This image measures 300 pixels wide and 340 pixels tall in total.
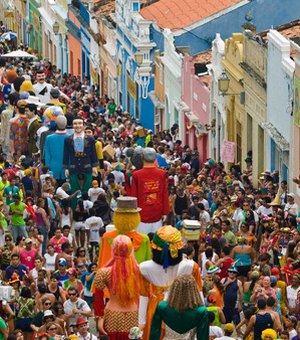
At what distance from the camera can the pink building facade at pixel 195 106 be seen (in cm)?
4356

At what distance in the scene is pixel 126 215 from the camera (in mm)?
17203

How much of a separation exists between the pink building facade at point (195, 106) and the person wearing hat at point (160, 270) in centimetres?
2695

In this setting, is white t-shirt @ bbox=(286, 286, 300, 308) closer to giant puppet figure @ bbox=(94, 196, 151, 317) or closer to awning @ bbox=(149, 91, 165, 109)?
giant puppet figure @ bbox=(94, 196, 151, 317)

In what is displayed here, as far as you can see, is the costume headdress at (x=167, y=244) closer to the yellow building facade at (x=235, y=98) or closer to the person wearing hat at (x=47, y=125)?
the person wearing hat at (x=47, y=125)

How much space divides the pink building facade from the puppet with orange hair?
87.3 ft

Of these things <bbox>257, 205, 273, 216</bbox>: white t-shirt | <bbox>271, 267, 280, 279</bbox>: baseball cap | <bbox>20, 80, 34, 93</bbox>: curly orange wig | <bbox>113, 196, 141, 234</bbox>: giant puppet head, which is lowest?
<bbox>271, 267, 280, 279</bbox>: baseball cap

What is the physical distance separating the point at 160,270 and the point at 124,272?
0.42m

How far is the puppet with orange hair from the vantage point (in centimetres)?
1591

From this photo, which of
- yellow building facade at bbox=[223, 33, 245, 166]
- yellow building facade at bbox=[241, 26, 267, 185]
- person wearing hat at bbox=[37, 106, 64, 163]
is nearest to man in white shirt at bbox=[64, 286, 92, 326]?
person wearing hat at bbox=[37, 106, 64, 163]

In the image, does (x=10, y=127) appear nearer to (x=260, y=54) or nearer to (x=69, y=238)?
(x=260, y=54)

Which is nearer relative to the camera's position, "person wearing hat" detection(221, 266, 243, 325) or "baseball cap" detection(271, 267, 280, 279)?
"person wearing hat" detection(221, 266, 243, 325)

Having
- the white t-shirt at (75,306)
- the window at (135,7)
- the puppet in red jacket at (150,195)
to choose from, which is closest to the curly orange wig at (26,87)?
the window at (135,7)

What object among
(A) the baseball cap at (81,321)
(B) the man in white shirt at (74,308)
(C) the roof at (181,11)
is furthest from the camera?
(C) the roof at (181,11)

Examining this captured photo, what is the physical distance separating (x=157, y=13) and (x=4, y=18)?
42.2 meters
